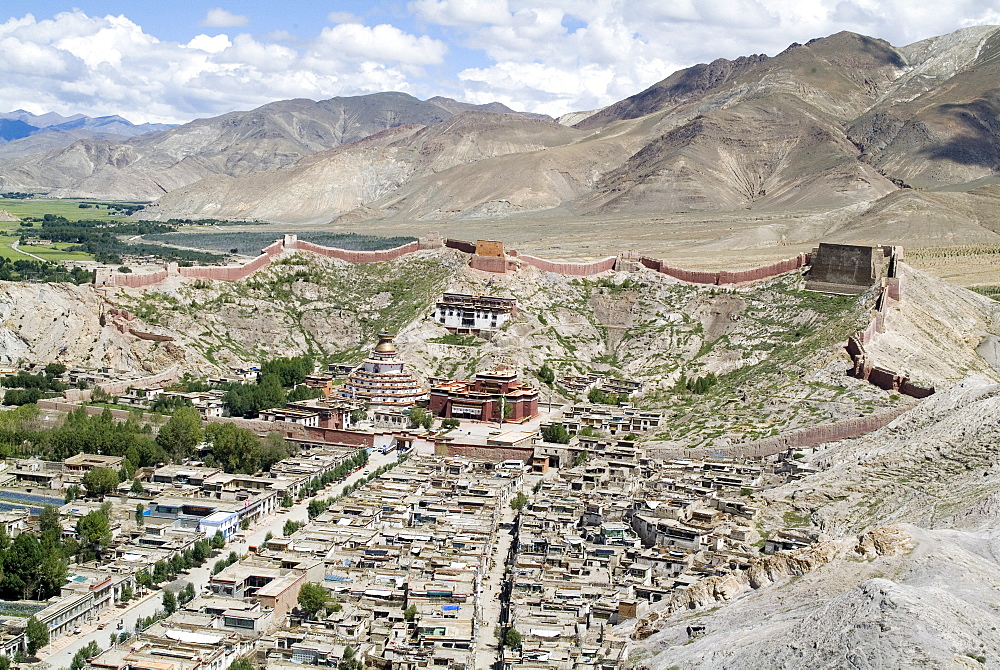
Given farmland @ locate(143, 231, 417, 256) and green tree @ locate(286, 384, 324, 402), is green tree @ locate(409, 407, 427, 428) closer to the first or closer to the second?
green tree @ locate(286, 384, 324, 402)

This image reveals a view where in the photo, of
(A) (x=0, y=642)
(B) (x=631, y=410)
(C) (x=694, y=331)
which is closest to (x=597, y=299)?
(C) (x=694, y=331)

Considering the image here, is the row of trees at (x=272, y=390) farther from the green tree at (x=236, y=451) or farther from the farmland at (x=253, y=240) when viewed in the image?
the farmland at (x=253, y=240)

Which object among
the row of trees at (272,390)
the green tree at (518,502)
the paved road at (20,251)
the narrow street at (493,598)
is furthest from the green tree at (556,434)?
the paved road at (20,251)

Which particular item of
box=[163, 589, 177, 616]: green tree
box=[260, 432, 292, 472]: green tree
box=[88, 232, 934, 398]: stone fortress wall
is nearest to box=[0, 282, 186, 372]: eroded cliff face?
box=[88, 232, 934, 398]: stone fortress wall

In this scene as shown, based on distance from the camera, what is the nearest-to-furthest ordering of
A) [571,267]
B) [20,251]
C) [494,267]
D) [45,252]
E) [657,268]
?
1. [494,267]
2. [657,268]
3. [571,267]
4. [20,251]
5. [45,252]

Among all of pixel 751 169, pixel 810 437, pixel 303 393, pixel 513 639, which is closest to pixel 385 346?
pixel 303 393

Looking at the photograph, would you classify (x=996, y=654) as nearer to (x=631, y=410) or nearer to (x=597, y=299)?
(x=631, y=410)

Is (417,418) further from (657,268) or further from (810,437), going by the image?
(657,268)
